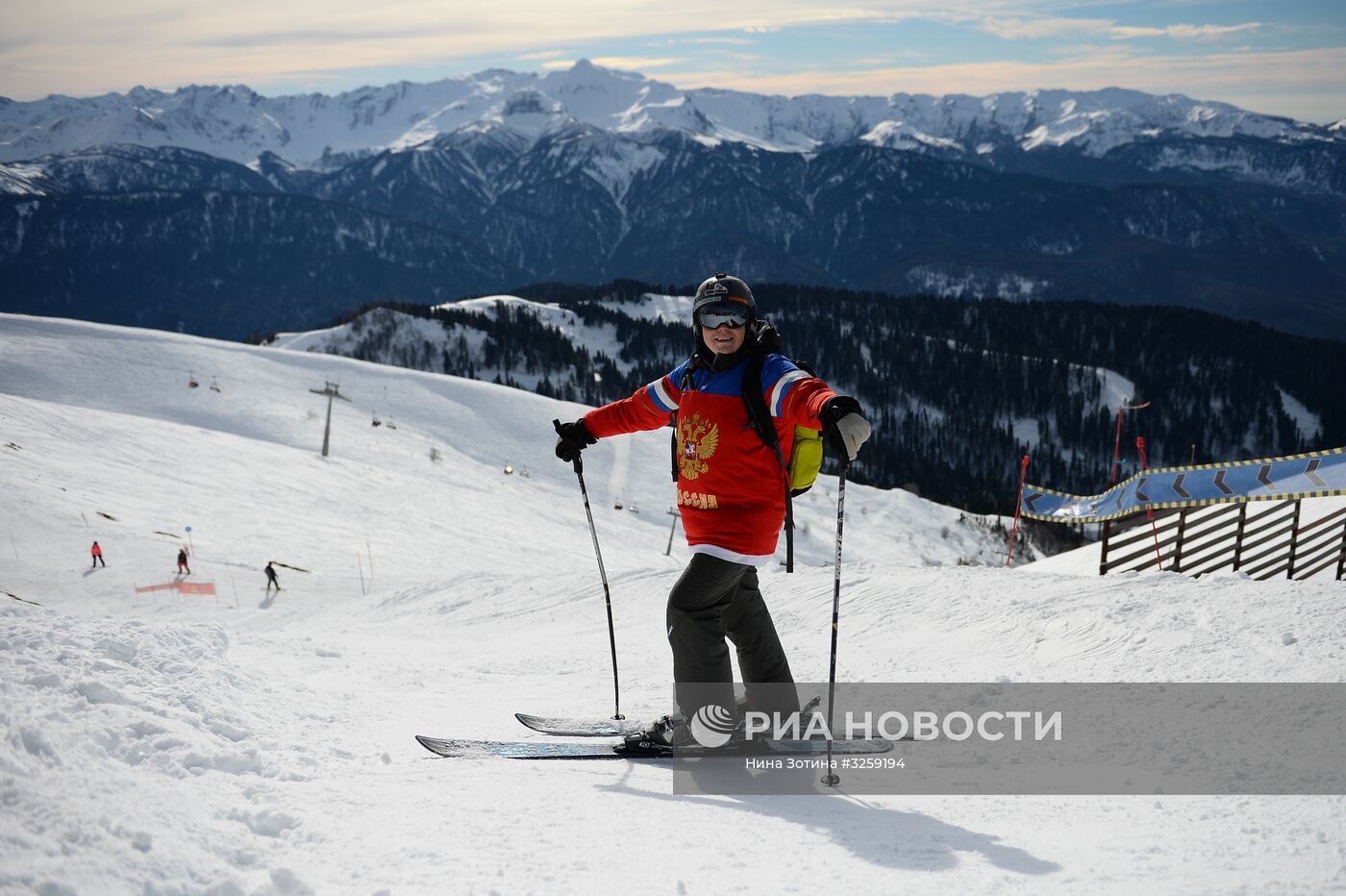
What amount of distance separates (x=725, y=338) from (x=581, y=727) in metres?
3.00

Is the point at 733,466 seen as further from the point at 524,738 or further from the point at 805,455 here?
the point at 524,738

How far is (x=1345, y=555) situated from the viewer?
31.5 ft

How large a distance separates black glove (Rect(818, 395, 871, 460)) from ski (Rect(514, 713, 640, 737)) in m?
2.62

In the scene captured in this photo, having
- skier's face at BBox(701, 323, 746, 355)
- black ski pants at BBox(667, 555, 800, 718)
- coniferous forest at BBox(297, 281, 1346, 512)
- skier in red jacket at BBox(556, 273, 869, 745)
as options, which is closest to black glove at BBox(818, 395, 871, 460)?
skier in red jacket at BBox(556, 273, 869, 745)

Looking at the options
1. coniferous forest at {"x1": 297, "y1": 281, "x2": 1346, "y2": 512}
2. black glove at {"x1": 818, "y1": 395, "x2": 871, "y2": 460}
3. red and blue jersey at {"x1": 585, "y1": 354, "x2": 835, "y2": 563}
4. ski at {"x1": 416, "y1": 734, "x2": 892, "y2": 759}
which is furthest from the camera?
coniferous forest at {"x1": 297, "y1": 281, "x2": 1346, "y2": 512}

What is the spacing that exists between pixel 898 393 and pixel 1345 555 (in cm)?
19447

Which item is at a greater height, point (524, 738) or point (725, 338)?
point (725, 338)

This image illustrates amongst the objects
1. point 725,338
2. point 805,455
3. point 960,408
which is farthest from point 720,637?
point 960,408

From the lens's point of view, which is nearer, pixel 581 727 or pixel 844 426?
pixel 844 426

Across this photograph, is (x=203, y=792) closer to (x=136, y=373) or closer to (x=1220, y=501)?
(x=1220, y=501)

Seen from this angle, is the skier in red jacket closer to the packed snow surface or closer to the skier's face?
the skier's face

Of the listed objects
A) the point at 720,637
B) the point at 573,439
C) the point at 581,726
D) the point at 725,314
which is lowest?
the point at 581,726

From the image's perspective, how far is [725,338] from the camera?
17.0ft

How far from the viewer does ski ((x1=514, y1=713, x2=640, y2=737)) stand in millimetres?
5995
